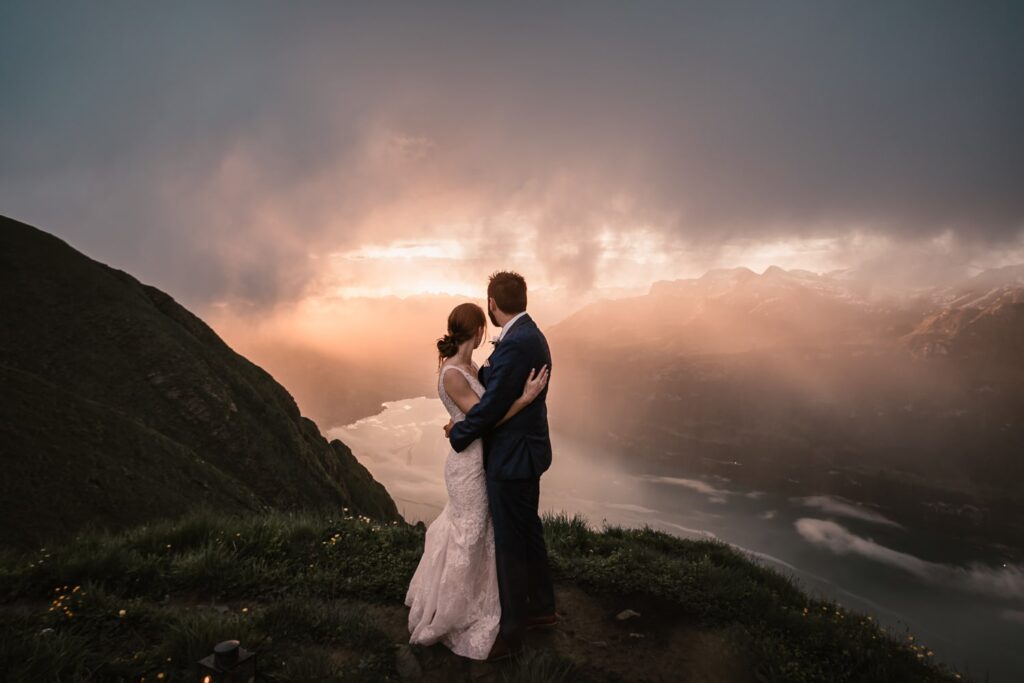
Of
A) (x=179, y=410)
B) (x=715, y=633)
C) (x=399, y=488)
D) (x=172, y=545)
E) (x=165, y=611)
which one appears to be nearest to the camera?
(x=165, y=611)

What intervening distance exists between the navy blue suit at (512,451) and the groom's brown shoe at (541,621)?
40cm

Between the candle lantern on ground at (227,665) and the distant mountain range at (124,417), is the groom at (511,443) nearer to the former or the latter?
the candle lantern on ground at (227,665)

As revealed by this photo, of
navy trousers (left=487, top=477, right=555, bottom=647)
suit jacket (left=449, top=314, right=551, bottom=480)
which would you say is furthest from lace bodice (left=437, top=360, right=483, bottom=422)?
A: navy trousers (left=487, top=477, right=555, bottom=647)

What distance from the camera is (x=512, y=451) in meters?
5.78

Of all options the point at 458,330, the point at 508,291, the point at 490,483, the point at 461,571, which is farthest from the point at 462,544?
the point at 508,291

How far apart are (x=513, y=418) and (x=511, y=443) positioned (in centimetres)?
29

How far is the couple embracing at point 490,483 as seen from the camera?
565 cm

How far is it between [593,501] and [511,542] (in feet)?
636

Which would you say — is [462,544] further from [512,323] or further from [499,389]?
[512,323]

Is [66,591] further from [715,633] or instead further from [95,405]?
[95,405]

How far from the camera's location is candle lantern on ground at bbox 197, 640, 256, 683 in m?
4.45

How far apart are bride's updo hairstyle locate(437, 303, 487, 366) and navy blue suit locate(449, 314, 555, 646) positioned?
0.44 m

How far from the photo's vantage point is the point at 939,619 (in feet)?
409

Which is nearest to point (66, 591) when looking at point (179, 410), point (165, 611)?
point (165, 611)
